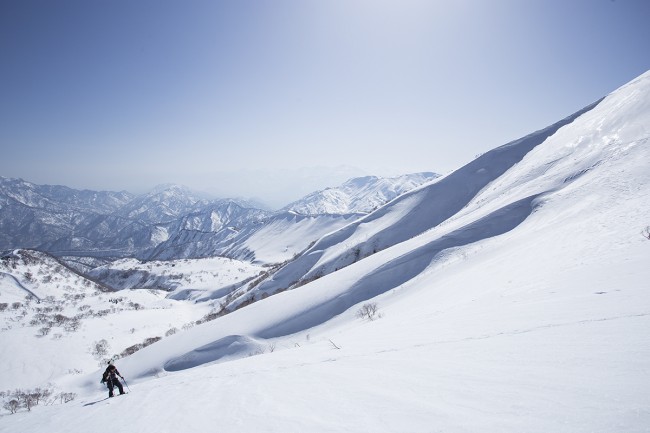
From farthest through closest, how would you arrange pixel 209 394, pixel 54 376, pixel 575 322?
pixel 54 376
pixel 209 394
pixel 575 322

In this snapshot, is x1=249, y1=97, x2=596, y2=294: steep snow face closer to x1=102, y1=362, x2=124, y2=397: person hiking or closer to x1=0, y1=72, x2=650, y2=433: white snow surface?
x1=0, y1=72, x2=650, y2=433: white snow surface

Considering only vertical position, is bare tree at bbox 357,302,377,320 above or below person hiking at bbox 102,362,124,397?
below

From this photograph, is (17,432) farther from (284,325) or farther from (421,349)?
(284,325)

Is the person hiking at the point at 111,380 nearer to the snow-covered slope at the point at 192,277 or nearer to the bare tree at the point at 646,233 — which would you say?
the bare tree at the point at 646,233

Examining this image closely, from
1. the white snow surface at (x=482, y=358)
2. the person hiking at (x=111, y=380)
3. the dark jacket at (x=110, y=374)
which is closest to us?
the white snow surface at (x=482, y=358)

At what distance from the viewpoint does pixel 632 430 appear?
2707 millimetres

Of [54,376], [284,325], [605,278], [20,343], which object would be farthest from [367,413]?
[20,343]

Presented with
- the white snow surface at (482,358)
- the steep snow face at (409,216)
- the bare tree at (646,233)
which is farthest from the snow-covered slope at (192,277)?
the bare tree at (646,233)

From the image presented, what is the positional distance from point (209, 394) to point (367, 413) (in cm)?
503

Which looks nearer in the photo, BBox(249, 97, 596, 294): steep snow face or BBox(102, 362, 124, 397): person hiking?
BBox(102, 362, 124, 397): person hiking

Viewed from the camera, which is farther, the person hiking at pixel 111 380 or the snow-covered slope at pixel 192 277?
the snow-covered slope at pixel 192 277

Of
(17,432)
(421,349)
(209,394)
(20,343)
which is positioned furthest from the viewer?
(20,343)

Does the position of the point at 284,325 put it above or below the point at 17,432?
below

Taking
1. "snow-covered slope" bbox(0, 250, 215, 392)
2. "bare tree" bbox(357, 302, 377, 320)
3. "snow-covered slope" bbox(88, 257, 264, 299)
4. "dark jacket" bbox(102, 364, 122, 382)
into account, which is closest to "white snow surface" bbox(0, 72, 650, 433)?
"bare tree" bbox(357, 302, 377, 320)
